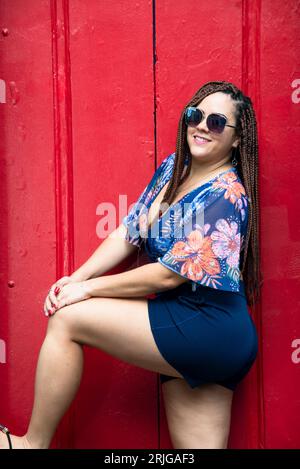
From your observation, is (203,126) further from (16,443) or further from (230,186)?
(16,443)

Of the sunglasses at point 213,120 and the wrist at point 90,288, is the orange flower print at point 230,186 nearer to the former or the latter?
the sunglasses at point 213,120

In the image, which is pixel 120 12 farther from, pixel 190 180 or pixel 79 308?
pixel 79 308

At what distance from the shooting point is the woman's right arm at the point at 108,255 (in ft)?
6.58

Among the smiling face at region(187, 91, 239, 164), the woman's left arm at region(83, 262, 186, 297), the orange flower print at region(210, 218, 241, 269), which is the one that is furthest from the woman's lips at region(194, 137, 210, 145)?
the woman's left arm at region(83, 262, 186, 297)

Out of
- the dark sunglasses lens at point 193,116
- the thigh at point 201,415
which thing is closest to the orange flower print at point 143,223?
the dark sunglasses lens at point 193,116

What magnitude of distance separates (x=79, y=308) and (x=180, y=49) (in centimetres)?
99

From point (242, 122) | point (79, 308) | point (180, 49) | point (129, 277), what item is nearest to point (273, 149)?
point (242, 122)

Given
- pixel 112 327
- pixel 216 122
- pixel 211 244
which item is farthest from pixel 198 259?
pixel 216 122

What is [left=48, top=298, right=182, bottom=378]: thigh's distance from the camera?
1742mm

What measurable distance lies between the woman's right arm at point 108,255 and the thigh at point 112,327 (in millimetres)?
236

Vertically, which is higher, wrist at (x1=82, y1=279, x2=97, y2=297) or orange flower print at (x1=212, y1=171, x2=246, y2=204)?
orange flower print at (x1=212, y1=171, x2=246, y2=204)

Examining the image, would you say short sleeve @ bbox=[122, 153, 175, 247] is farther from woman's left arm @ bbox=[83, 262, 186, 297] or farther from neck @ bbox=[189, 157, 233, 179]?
woman's left arm @ bbox=[83, 262, 186, 297]

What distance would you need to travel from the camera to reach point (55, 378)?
175cm

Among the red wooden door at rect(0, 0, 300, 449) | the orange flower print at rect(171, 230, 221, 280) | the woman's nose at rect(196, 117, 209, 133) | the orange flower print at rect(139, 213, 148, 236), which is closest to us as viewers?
the orange flower print at rect(171, 230, 221, 280)
